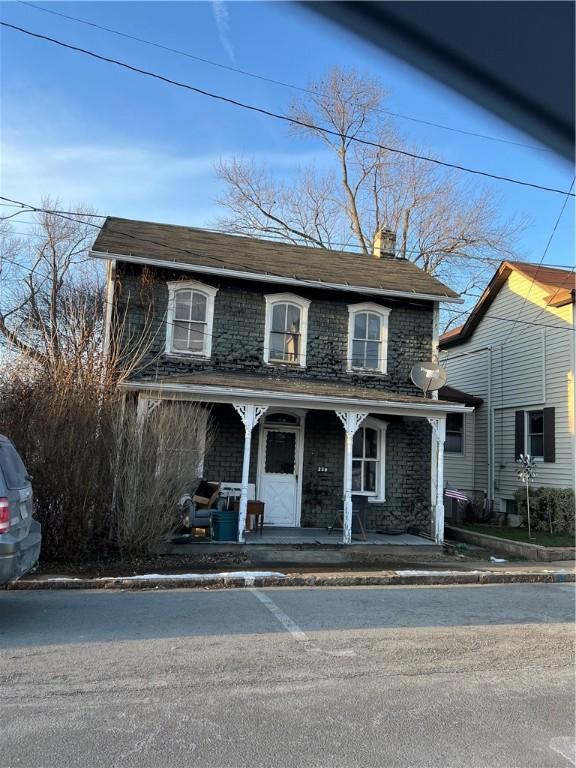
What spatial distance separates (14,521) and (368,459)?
9.94m

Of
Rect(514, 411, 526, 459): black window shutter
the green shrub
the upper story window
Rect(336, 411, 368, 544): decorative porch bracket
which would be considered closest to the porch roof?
Rect(336, 411, 368, 544): decorative porch bracket

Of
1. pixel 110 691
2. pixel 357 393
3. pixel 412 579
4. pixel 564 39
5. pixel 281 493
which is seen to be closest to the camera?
pixel 564 39

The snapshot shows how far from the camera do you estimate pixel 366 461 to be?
15016mm

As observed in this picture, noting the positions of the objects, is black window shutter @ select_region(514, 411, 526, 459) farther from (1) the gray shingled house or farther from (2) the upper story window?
(1) the gray shingled house

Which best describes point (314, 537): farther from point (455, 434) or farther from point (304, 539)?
point (455, 434)

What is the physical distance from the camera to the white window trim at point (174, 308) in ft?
44.9

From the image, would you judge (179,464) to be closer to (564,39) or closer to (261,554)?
(261,554)

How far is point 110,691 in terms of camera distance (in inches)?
176

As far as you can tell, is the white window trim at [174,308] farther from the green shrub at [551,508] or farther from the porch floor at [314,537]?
the green shrub at [551,508]

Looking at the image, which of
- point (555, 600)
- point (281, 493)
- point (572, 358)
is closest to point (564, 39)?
point (555, 600)

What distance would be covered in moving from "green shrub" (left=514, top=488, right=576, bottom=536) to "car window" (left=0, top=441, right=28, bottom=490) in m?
13.1

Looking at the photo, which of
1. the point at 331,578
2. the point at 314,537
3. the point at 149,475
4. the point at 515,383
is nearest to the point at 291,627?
the point at 331,578

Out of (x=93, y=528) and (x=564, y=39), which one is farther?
(x=93, y=528)

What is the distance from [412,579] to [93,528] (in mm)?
5038
